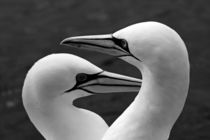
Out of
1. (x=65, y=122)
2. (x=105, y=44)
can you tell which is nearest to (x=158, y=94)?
(x=105, y=44)

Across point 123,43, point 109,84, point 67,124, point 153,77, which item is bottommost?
point 67,124

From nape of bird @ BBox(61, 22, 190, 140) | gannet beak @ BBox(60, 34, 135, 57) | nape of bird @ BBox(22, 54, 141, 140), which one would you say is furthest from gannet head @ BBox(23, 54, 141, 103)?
nape of bird @ BBox(61, 22, 190, 140)

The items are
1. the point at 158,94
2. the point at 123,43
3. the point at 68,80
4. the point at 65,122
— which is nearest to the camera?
the point at 158,94

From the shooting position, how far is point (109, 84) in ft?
23.8

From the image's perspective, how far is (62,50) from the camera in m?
12.7

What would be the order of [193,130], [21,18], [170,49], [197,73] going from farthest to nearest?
1. [21,18]
2. [197,73]
3. [193,130]
4. [170,49]

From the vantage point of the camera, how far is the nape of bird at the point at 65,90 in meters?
7.05

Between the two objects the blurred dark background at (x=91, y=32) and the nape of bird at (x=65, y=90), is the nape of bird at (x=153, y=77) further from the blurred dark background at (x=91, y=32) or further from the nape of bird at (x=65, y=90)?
the blurred dark background at (x=91, y=32)

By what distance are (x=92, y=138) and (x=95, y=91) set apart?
435 mm

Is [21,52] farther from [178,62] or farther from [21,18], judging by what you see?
[178,62]

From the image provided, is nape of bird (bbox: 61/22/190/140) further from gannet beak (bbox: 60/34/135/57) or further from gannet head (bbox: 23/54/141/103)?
gannet head (bbox: 23/54/141/103)

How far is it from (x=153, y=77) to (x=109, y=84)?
173 centimetres

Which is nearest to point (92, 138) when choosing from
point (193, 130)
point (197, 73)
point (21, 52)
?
point (193, 130)

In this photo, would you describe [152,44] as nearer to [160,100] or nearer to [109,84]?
[160,100]
